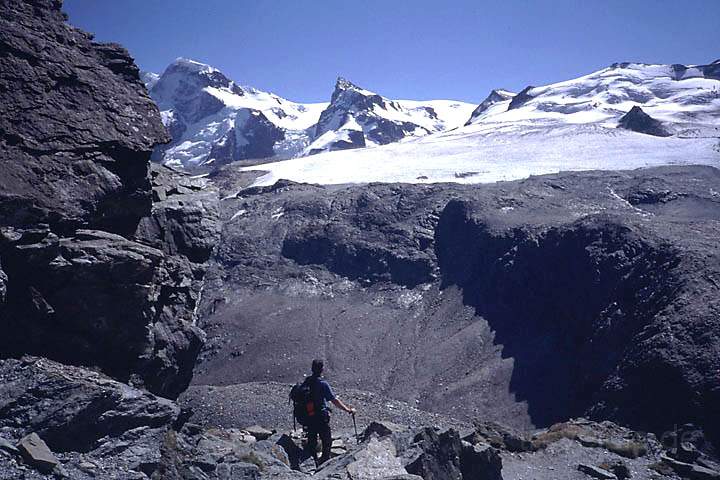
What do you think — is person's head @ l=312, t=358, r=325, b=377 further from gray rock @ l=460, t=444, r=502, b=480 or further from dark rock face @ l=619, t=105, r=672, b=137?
dark rock face @ l=619, t=105, r=672, b=137

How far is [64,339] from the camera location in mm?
11250

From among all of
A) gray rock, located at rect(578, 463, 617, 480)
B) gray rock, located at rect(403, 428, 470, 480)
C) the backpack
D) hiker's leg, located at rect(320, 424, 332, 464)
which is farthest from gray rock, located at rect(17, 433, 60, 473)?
gray rock, located at rect(578, 463, 617, 480)

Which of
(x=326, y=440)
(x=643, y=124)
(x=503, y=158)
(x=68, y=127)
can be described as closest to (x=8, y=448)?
(x=326, y=440)

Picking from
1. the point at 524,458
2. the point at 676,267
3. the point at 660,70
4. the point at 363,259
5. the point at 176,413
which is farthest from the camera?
the point at 660,70

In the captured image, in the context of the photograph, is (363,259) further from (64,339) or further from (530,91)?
(530,91)

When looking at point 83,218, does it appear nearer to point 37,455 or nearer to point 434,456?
point 37,455

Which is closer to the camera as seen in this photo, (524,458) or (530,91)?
(524,458)

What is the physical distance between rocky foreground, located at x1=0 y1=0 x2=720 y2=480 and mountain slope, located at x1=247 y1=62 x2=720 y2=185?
11758 millimetres

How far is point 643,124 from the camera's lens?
103 meters

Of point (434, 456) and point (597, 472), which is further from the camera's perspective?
point (597, 472)

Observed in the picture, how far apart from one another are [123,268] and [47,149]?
311 centimetres

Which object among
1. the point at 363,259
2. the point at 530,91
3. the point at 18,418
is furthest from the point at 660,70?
the point at 18,418

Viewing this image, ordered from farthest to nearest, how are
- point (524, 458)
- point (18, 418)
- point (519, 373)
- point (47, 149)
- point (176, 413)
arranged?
point (519, 373) → point (524, 458) → point (47, 149) → point (176, 413) → point (18, 418)

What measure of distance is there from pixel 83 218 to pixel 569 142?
96122 mm
